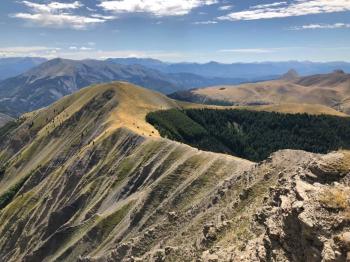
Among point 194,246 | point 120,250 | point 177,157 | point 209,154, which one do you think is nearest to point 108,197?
point 177,157

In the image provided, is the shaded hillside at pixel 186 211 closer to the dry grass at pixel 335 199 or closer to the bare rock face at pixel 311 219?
the bare rock face at pixel 311 219

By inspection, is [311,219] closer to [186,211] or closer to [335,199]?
[335,199]

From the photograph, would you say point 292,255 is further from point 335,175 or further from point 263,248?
point 335,175

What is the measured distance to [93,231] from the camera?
142 meters

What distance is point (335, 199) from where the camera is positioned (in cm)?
4753

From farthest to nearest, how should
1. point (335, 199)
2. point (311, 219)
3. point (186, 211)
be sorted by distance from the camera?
point (186, 211)
point (335, 199)
point (311, 219)

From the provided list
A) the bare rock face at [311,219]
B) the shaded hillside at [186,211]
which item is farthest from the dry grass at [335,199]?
the shaded hillside at [186,211]

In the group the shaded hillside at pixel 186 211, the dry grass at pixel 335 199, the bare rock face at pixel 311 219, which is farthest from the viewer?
the shaded hillside at pixel 186 211

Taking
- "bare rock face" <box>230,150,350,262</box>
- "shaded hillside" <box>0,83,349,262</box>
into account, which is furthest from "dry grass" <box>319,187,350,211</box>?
"shaded hillside" <box>0,83,349,262</box>

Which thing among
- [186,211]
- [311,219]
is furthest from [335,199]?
[186,211]

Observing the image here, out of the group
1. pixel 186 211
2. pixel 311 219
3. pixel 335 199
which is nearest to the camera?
pixel 311 219

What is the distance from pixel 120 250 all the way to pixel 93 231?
36739mm

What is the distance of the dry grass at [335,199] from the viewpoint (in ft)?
152

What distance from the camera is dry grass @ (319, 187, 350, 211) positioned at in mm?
46406
